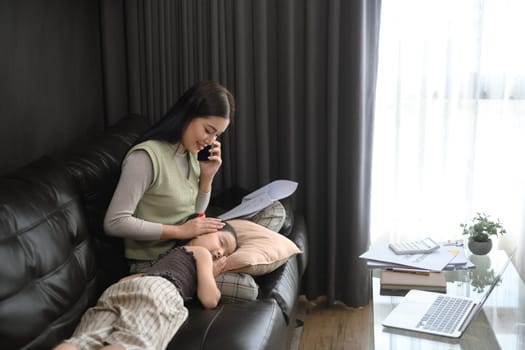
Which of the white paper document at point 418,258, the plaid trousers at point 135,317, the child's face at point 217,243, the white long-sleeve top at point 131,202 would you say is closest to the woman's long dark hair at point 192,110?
the white long-sleeve top at point 131,202

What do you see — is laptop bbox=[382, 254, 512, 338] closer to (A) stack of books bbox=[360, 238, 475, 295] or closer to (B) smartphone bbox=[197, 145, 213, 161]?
(A) stack of books bbox=[360, 238, 475, 295]

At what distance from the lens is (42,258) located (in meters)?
2.06

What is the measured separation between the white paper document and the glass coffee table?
6cm

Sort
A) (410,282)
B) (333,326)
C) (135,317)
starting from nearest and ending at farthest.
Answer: (135,317) < (410,282) < (333,326)

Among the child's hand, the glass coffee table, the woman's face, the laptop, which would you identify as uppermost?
the woman's face

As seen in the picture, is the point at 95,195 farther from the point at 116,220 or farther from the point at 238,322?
the point at 238,322

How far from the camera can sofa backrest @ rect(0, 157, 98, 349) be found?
1.88 meters

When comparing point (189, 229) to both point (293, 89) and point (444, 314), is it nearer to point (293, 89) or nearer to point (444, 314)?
point (444, 314)

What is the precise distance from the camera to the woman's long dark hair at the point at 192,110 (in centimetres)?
264

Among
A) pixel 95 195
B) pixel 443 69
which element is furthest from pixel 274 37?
pixel 95 195

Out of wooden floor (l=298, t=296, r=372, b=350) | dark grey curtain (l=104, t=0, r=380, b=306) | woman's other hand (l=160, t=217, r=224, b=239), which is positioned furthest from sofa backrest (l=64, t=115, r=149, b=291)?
wooden floor (l=298, t=296, r=372, b=350)

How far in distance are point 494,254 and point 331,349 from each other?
0.81 meters

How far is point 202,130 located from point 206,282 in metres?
0.60

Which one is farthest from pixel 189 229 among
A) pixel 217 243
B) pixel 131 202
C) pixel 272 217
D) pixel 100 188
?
pixel 272 217
